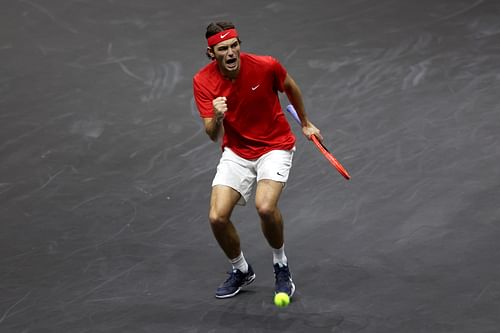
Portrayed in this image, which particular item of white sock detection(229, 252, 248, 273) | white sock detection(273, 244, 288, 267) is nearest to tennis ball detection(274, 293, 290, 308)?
white sock detection(273, 244, 288, 267)

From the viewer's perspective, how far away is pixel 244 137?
20.5 feet

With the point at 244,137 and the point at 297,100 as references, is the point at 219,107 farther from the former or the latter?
the point at 297,100

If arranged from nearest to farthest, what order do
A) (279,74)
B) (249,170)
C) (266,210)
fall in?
(266,210), (279,74), (249,170)

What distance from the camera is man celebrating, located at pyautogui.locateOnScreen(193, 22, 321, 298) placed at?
599cm

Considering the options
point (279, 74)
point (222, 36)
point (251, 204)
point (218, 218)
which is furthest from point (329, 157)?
point (251, 204)

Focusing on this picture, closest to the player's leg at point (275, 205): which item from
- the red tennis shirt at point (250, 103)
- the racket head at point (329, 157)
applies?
the red tennis shirt at point (250, 103)

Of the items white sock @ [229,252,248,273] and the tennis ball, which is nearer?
the tennis ball

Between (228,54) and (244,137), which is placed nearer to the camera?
(228,54)

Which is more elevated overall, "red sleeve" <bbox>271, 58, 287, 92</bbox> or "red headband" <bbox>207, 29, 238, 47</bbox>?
"red headband" <bbox>207, 29, 238, 47</bbox>

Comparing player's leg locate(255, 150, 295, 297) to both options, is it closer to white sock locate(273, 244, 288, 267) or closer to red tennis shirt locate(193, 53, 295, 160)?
white sock locate(273, 244, 288, 267)

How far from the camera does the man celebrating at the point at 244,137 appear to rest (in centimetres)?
599

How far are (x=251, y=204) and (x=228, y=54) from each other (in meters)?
2.02

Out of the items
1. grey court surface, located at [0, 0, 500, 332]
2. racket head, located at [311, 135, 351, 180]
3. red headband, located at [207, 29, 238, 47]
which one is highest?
red headband, located at [207, 29, 238, 47]

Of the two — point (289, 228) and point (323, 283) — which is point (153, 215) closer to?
point (289, 228)
